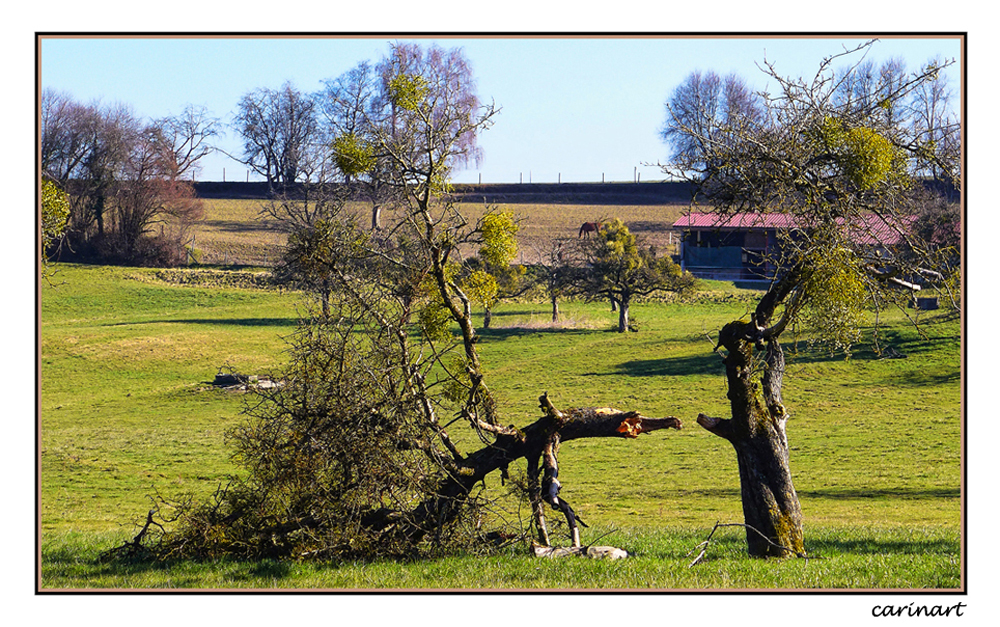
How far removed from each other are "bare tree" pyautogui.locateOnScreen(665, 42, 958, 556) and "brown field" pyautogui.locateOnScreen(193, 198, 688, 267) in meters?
45.0

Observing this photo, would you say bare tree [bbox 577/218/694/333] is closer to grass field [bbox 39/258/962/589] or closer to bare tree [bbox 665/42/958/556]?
grass field [bbox 39/258/962/589]

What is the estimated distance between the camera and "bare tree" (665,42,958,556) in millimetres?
9836

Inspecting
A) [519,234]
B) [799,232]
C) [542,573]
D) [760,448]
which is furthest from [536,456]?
[519,234]

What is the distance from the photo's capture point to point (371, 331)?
10359mm

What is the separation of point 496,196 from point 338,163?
7524 cm

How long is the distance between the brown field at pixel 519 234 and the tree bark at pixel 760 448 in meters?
45.2

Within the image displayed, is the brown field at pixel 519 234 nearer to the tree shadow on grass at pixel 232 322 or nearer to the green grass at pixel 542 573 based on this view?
the tree shadow on grass at pixel 232 322

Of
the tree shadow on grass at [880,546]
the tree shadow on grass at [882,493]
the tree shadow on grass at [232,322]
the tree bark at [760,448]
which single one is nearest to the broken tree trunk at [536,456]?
the tree bark at [760,448]

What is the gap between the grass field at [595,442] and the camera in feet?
31.1

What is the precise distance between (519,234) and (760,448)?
58.4m

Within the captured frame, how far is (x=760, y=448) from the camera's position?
33.8ft
